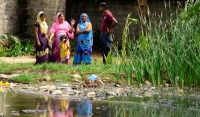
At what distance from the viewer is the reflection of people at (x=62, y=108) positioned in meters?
7.41

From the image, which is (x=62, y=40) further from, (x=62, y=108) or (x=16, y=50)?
(x=62, y=108)

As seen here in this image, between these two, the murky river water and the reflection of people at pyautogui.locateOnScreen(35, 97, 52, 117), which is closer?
the reflection of people at pyautogui.locateOnScreen(35, 97, 52, 117)

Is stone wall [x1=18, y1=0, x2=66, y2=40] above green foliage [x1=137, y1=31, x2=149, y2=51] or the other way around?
above

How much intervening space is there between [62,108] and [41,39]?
7.62 meters

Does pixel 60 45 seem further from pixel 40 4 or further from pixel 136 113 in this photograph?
pixel 136 113

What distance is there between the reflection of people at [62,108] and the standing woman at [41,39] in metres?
6.61

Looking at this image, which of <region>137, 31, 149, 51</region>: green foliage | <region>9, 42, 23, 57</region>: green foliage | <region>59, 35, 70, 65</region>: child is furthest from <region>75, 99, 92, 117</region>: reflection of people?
<region>9, 42, 23, 57</region>: green foliage

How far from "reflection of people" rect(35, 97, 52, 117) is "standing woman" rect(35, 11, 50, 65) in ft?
20.9

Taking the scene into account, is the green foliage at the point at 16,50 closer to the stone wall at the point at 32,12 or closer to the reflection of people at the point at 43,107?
the stone wall at the point at 32,12

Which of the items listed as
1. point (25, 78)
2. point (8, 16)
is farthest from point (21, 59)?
point (25, 78)

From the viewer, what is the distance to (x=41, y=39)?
15438mm

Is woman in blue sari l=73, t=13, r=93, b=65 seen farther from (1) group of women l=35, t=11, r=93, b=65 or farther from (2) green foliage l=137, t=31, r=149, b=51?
(2) green foliage l=137, t=31, r=149, b=51

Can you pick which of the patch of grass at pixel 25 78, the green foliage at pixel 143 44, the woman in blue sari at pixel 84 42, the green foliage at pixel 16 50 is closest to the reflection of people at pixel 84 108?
the patch of grass at pixel 25 78

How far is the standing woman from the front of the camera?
1530cm
